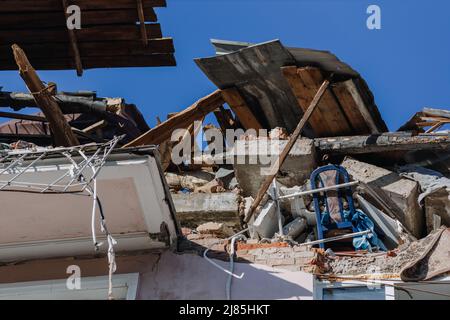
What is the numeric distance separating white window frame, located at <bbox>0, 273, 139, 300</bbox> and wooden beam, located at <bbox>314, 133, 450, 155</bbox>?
3.75m

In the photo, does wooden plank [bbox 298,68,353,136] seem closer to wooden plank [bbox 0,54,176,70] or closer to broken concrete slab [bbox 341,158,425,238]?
broken concrete slab [bbox 341,158,425,238]

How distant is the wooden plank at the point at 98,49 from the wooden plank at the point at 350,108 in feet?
6.81

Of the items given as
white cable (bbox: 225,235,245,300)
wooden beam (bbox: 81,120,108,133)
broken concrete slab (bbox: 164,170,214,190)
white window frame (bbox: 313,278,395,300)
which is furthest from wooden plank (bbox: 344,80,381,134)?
wooden beam (bbox: 81,120,108,133)

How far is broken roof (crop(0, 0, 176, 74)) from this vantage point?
1045cm

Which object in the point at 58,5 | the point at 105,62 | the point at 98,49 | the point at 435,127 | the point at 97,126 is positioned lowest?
the point at 435,127

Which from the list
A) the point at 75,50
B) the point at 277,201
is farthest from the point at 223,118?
the point at 277,201

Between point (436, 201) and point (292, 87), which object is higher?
point (292, 87)

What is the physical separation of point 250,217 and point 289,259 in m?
2.00

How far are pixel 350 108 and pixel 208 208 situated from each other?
2004mm

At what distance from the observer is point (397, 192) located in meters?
8.91

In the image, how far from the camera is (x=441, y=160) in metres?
9.55

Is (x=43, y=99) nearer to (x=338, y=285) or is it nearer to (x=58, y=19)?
(x=58, y=19)
